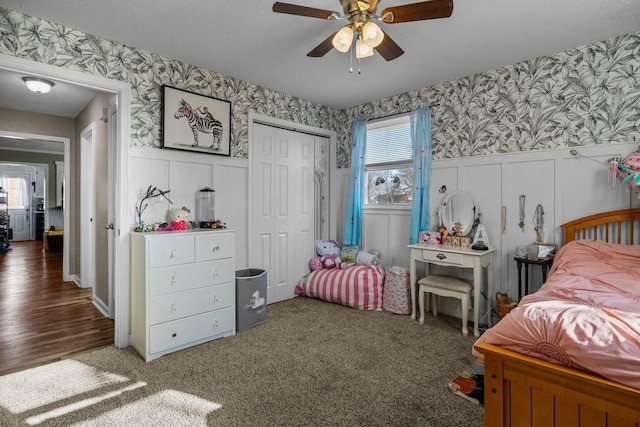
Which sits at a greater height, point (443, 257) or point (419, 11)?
point (419, 11)

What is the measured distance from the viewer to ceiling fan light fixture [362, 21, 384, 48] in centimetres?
184

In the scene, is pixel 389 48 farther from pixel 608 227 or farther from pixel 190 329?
pixel 190 329

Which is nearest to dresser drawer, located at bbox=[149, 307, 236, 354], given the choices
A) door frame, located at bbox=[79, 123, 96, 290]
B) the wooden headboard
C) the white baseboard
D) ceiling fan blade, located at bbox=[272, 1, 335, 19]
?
the white baseboard

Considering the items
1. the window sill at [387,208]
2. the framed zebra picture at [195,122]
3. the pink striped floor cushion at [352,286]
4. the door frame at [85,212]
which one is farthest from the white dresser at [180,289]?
the door frame at [85,212]

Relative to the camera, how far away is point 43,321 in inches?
129

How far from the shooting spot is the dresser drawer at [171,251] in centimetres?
248

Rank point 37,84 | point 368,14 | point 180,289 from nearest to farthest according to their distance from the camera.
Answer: point 368,14 → point 180,289 → point 37,84

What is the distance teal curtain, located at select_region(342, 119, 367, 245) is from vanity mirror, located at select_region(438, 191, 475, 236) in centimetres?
106

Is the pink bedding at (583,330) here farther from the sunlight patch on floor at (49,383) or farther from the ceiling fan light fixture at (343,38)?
the sunlight patch on floor at (49,383)

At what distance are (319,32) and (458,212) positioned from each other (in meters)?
2.22

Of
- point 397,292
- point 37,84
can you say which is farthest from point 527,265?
point 37,84

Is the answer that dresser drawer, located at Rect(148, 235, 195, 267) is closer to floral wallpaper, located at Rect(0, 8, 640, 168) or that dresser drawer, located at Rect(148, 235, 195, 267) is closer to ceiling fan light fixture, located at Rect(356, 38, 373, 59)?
floral wallpaper, located at Rect(0, 8, 640, 168)

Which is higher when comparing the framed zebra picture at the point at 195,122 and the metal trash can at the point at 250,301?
the framed zebra picture at the point at 195,122

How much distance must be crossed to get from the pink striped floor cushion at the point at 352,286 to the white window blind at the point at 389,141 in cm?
137
